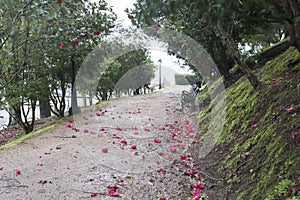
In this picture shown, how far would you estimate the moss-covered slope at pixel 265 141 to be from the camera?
255 centimetres

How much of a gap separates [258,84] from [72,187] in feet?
10.3

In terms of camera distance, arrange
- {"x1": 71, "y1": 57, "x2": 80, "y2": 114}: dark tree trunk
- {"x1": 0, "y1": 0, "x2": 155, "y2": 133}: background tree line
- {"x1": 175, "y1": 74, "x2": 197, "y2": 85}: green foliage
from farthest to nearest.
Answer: {"x1": 175, "y1": 74, "x2": 197, "y2": 85}: green foliage, {"x1": 71, "y1": 57, "x2": 80, "y2": 114}: dark tree trunk, {"x1": 0, "y1": 0, "x2": 155, "y2": 133}: background tree line

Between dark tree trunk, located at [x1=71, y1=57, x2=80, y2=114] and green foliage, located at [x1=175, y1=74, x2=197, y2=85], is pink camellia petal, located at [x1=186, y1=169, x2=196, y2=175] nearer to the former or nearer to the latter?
dark tree trunk, located at [x1=71, y1=57, x2=80, y2=114]

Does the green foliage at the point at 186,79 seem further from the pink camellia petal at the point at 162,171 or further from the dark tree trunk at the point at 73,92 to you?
the pink camellia petal at the point at 162,171

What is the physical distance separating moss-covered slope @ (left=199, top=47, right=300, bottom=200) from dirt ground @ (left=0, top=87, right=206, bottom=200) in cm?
67

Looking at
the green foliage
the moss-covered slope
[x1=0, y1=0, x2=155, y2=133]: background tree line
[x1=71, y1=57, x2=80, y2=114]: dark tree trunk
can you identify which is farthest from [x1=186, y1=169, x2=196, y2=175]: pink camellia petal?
the green foliage

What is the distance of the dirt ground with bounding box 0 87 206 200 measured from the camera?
11.4 ft

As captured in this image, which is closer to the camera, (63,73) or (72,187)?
(72,187)

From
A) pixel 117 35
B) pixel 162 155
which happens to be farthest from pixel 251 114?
pixel 117 35

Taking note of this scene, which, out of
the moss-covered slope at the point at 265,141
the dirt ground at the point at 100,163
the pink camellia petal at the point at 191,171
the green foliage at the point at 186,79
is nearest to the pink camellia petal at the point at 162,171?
the dirt ground at the point at 100,163

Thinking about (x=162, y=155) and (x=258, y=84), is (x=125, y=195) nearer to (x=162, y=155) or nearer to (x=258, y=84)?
(x=162, y=155)

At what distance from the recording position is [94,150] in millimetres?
5062

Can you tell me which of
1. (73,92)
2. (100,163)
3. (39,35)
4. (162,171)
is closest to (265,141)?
(162,171)

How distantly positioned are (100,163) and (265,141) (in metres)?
2.37
